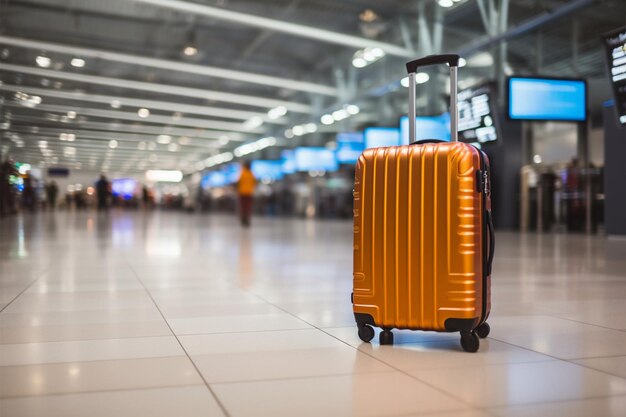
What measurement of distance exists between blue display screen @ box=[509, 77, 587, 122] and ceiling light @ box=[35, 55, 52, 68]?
18333 mm

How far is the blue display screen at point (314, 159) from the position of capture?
33500 millimetres

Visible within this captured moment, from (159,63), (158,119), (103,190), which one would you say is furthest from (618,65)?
(158,119)

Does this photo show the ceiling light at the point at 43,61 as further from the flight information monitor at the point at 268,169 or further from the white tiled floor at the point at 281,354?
the white tiled floor at the point at 281,354

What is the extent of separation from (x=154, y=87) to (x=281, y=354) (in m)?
28.7

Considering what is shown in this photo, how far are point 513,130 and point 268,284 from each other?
51.0 feet

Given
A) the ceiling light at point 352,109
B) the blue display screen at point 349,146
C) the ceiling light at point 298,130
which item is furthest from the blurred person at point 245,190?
the ceiling light at point 298,130

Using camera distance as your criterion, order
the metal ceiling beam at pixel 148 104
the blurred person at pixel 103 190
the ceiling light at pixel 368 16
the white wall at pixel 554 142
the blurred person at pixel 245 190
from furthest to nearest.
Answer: the blurred person at pixel 103 190, the metal ceiling beam at pixel 148 104, the white wall at pixel 554 142, the blurred person at pixel 245 190, the ceiling light at pixel 368 16

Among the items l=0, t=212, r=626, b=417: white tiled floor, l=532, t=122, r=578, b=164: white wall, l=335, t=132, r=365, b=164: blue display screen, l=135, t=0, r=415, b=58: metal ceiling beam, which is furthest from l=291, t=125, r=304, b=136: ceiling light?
l=0, t=212, r=626, b=417: white tiled floor

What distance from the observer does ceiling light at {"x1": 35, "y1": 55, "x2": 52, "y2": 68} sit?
24681mm

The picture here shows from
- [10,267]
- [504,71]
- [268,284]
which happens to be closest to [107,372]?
[268,284]

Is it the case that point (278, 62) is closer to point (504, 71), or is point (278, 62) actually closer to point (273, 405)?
point (504, 71)

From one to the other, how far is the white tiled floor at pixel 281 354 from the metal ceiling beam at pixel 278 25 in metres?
12.8

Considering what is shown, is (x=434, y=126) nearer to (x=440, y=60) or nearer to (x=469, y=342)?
(x=440, y=60)

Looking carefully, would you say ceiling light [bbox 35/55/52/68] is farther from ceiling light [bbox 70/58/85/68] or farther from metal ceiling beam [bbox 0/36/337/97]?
metal ceiling beam [bbox 0/36/337/97]
